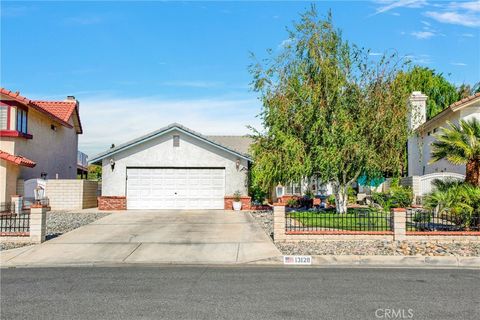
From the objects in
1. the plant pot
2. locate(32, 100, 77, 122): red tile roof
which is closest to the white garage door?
the plant pot

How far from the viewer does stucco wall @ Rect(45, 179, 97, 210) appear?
81.4ft

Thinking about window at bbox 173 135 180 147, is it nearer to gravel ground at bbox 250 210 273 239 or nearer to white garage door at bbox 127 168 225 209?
white garage door at bbox 127 168 225 209

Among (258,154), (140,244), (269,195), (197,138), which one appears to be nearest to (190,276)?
(140,244)

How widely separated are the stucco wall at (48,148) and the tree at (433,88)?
29.7 m

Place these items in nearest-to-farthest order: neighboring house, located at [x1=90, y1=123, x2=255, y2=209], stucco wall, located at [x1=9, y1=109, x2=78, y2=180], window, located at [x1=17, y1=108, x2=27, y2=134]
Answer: window, located at [x1=17, y1=108, x2=27, y2=134], stucco wall, located at [x1=9, y1=109, x2=78, y2=180], neighboring house, located at [x1=90, y1=123, x2=255, y2=209]

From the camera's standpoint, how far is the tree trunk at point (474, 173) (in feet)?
51.1

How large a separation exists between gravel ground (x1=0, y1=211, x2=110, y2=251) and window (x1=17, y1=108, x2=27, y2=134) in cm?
495

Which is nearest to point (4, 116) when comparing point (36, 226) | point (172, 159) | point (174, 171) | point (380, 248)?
point (172, 159)

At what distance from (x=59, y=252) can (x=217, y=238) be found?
15.3 ft

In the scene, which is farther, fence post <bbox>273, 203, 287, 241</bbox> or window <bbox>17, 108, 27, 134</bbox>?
→ window <bbox>17, 108, 27, 134</bbox>

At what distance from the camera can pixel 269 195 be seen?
31.1 m

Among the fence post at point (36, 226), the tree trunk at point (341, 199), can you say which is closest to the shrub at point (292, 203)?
the tree trunk at point (341, 199)

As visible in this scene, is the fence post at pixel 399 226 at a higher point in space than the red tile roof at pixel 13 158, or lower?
lower

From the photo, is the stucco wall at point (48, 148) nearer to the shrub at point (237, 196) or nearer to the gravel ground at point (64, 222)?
the gravel ground at point (64, 222)
